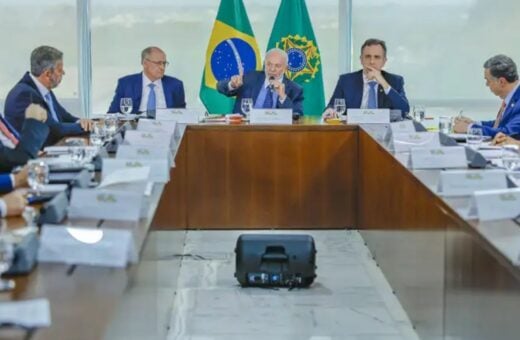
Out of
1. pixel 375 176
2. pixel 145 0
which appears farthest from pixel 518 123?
pixel 145 0

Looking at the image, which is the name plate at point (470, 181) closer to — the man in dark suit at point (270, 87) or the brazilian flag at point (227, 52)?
the man in dark suit at point (270, 87)

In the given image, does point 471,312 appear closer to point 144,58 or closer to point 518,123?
point 518,123

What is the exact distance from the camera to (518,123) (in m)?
5.36

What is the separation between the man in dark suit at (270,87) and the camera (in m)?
6.41

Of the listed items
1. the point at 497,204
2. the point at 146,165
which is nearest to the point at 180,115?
the point at 146,165

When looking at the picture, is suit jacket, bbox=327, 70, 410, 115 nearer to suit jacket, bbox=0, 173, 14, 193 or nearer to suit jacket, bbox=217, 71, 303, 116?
suit jacket, bbox=217, 71, 303, 116

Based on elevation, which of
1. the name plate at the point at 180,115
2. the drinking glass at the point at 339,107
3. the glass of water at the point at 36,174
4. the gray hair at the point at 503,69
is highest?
the gray hair at the point at 503,69

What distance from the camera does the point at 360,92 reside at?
6520 mm

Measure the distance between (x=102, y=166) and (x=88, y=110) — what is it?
Answer: 5069 mm

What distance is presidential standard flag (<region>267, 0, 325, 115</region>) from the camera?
26.2 feet

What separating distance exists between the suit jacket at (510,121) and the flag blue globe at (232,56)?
9.29ft

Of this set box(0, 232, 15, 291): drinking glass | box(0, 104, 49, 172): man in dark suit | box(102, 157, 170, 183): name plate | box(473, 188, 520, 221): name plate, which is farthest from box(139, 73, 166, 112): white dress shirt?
box(0, 232, 15, 291): drinking glass

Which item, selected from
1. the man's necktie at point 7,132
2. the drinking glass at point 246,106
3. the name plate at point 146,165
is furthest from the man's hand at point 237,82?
the name plate at point 146,165

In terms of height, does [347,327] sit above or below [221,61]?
below
